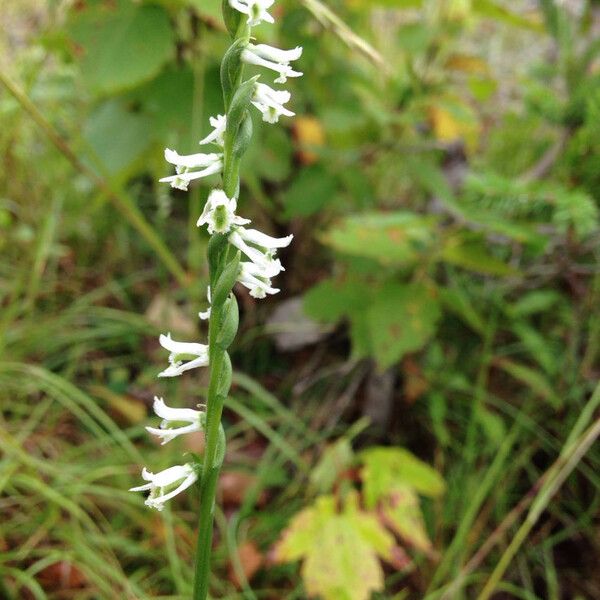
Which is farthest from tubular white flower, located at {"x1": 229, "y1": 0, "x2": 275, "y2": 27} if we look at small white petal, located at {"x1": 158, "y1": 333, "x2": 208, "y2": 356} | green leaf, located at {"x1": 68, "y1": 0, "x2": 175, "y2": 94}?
green leaf, located at {"x1": 68, "y1": 0, "x2": 175, "y2": 94}

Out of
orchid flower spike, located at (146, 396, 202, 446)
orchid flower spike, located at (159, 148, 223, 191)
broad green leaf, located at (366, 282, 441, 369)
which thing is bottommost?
broad green leaf, located at (366, 282, 441, 369)

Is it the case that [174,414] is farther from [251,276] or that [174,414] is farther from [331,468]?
[331,468]

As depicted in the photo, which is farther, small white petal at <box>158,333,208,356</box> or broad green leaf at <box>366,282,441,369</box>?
broad green leaf at <box>366,282,441,369</box>

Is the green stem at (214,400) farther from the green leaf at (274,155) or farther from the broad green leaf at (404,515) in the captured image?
the green leaf at (274,155)

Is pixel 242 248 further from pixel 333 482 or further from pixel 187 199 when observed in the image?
pixel 187 199

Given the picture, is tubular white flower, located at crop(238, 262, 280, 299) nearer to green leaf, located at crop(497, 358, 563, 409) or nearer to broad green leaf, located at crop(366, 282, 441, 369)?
broad green leaf, located at crop(366, 282, 441, 369)

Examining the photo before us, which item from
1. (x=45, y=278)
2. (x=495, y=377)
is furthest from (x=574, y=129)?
(x=45, y=278)

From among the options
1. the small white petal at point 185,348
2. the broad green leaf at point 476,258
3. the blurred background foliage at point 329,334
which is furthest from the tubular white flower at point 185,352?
the broad green leaf at point 476,258
